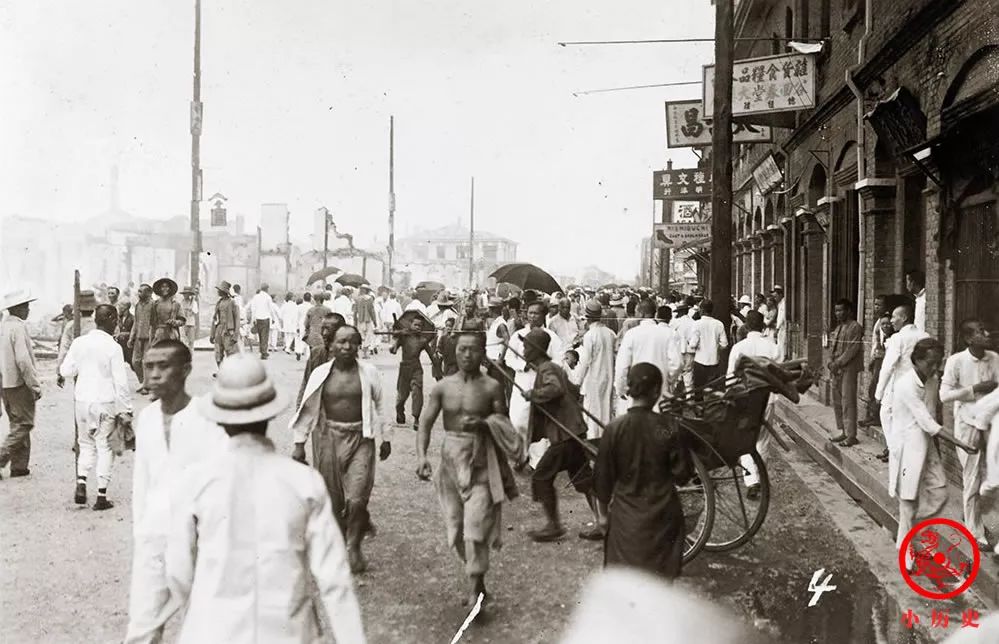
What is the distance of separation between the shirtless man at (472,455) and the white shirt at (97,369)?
115 inches

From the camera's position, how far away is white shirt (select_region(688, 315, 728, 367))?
9781mm

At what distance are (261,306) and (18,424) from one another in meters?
4.67

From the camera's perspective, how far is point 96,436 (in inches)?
268

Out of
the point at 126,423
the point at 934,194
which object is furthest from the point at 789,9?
the point at 126,423

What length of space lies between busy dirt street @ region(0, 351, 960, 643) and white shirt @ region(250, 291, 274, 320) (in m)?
4.40

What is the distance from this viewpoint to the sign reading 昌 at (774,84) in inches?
494

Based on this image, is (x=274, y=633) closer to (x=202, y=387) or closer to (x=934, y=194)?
(x=934, y=194)

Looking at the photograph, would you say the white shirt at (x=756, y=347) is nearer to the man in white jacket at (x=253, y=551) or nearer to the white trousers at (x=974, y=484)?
the white trousers at (x=974, y=484)

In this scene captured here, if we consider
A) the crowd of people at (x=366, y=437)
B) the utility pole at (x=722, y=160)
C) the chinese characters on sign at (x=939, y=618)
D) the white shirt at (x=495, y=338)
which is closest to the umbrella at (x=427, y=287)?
the crowd of people at (x=366, y=437)

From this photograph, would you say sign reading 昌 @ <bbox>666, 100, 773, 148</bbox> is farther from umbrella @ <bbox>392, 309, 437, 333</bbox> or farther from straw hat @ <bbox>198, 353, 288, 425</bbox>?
straw hat @ <bbox>198, 353, 288, 425</bbox>

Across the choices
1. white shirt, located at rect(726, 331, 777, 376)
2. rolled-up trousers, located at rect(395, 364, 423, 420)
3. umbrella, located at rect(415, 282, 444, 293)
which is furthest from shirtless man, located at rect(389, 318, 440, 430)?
umbrella, located at rect(415, 282, 444, 293)

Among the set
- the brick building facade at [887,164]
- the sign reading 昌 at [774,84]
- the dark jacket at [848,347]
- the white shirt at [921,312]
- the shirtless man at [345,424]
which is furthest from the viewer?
the sign reading 昌 at [774,84]

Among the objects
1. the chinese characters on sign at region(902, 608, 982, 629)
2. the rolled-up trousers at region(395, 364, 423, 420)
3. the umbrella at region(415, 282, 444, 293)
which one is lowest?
the chinese characters on sign at region(902, 608, 982, 629)

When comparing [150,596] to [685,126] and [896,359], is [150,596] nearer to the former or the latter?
[896,359]
